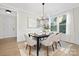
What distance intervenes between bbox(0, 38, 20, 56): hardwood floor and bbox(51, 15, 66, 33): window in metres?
0.79

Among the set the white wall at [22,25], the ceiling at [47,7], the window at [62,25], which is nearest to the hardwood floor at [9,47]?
→ the white wall at [22,25]

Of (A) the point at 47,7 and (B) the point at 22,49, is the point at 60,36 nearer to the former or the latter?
(A) the point at 47,7

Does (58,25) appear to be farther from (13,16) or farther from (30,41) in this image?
(13,16)

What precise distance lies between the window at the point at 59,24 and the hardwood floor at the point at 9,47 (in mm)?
793

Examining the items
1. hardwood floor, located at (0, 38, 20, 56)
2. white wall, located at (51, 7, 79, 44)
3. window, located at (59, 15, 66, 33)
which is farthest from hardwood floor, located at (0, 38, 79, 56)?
window, located at (59, 15, 66, 33)

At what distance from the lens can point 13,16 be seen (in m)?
1.91

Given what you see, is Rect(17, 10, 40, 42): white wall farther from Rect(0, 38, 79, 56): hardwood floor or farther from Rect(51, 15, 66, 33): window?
Rect(51, 15, 66, 33): window

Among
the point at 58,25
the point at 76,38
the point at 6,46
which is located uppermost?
the point at 58,25

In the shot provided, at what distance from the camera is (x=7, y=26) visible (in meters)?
1.90

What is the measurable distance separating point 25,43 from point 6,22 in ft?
1.77

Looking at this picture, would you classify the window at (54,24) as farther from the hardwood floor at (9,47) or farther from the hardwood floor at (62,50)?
the hardwood floor at (9,47)

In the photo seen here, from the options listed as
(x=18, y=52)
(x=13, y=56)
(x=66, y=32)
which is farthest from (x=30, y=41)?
(x=66, y=32)

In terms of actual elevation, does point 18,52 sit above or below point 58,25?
below

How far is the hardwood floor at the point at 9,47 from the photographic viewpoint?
1868 millimetres
